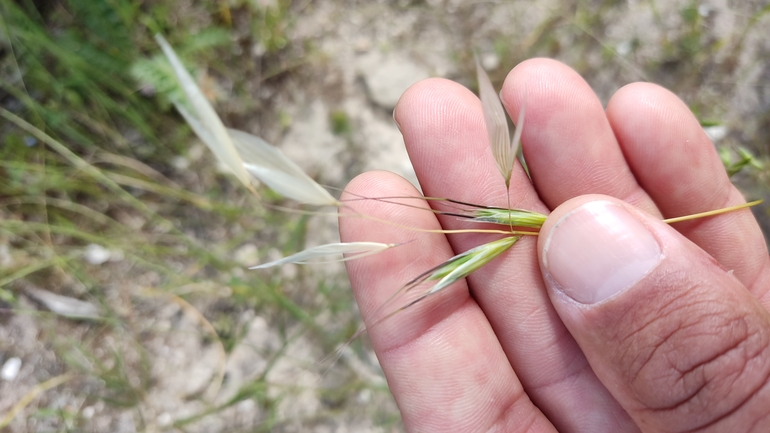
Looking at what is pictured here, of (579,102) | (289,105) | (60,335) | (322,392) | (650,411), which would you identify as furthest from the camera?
(289,105)

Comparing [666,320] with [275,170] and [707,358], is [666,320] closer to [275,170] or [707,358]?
[707,358]

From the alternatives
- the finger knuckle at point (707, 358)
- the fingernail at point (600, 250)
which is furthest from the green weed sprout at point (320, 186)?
the finger knuckle at point (707, 358)

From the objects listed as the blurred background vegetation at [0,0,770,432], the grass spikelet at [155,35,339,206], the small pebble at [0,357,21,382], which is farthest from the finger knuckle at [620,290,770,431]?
the small pebble at [0,357,21,382]

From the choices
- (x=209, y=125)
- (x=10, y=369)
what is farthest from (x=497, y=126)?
(x=10, y=369)

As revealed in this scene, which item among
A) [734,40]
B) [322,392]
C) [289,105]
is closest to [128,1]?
[289,105]

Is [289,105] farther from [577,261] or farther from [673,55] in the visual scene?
[673,55]

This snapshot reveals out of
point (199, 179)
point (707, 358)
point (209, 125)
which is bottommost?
point (199, 179)
